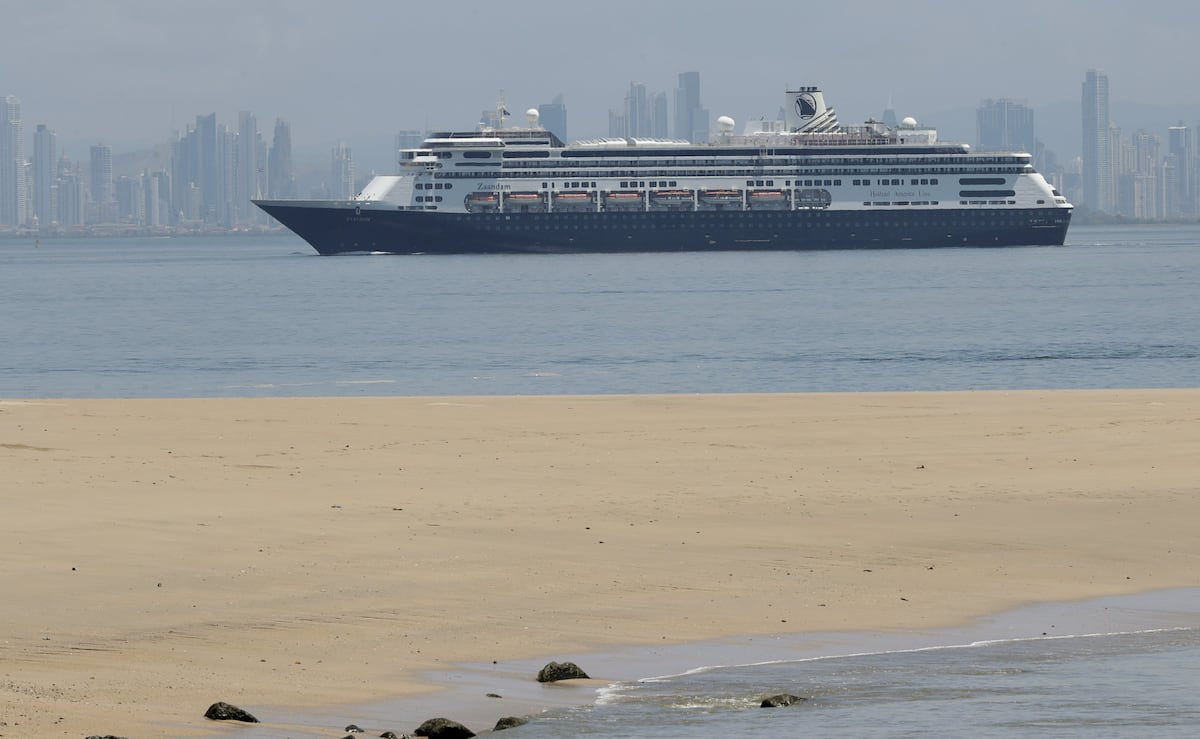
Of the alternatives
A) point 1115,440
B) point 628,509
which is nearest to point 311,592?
point 628,509

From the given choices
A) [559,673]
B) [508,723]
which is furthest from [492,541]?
[508,723]

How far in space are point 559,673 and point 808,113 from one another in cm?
13500

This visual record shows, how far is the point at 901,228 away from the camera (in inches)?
4993

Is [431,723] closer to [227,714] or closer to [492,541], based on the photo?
[227,714]

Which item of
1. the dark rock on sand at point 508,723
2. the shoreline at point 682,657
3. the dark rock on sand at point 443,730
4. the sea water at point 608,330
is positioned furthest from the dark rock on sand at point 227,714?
the sea water at point 608,330

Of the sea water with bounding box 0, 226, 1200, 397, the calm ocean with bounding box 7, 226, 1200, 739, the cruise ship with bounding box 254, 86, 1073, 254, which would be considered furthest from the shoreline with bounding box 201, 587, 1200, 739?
the cruise ship with bounding box 254, 86, 1073, 254

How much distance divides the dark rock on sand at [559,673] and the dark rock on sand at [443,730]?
4.31 ft

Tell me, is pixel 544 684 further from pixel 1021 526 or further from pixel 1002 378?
pixel 1002 378

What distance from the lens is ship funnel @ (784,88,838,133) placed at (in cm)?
14025

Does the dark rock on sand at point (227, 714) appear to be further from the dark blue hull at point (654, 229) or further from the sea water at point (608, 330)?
the dark blue hull at point (654, 229)

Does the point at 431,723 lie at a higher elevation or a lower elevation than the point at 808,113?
lower

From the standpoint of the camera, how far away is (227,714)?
27.4 ft

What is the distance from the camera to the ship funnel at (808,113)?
140 meters

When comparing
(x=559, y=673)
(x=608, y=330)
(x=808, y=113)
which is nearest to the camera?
(x=559, y=673)
